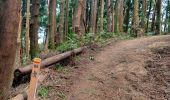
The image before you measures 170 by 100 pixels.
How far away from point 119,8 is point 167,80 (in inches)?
618

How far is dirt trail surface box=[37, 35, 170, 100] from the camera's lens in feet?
26.5

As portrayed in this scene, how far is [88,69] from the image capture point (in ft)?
31.9

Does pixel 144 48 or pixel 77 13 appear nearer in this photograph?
pixel 144 48

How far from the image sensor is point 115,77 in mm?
9055

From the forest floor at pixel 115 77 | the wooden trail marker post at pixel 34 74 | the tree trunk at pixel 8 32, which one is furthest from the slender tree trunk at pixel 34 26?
the tree trunk at pixel 8 32

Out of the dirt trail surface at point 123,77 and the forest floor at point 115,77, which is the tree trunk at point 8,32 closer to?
→ the forest floor at point 115,77

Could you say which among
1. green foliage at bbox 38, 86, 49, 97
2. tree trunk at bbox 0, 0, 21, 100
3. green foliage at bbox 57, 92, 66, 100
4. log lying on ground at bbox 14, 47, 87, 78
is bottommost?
green foliage at bbox 57, 92, 66, 100

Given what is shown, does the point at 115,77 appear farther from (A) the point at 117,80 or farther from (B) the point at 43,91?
(B) the point at 43,91

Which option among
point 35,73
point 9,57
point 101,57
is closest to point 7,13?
point 9,57

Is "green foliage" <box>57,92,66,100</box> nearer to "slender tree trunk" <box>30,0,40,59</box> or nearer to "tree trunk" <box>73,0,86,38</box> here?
"slender tree trunk" <box>30,0,40,59</box>

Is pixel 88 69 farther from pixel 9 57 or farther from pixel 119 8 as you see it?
pixel 119 8

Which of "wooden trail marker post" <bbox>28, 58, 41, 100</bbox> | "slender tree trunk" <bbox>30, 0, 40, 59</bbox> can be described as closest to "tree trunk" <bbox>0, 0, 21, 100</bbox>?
"wooden trail marker post" <bbox>28, 58, 41, 100</bbox>

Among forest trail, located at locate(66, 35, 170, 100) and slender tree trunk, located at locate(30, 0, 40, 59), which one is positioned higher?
slender tree trunk, located at locate(30, 0, 40, 59)

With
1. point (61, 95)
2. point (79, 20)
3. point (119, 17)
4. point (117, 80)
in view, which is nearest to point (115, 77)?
point (117, 80)
